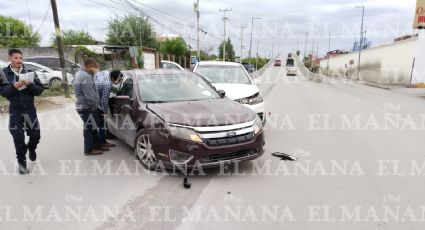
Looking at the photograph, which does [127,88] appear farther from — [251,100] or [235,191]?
[235,191]

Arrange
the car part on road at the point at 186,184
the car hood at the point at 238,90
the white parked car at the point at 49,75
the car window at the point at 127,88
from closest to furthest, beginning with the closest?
1. the car part on road at the point at 186,184
2. the car window at the point at 127,88
3. the car hood at the point at 238,90
4. the white parked car at the point at 49,75

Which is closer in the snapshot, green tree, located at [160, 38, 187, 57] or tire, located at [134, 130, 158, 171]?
tire, located at [134, 130, 158, 171]

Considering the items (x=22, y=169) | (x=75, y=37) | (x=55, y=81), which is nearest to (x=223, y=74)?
(x=22, y=169)

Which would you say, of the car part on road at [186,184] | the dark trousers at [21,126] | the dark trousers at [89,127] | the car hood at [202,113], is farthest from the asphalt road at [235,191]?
the car hood at [202,113]

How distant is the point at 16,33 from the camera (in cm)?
5288

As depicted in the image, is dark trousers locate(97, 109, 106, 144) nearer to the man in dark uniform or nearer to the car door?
the car door

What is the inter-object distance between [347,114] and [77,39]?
52572mm

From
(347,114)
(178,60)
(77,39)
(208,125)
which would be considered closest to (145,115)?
(208,125)

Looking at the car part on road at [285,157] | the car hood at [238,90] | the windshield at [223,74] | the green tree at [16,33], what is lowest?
the car part on road at [285,157]

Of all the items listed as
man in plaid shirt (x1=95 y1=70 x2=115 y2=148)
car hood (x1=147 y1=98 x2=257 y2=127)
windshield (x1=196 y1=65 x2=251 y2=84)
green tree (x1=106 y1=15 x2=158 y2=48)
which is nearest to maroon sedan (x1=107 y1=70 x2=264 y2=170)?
car hood (x1=147 y1=98 x2=257 y2=127)

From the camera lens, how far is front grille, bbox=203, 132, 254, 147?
480 centimetres

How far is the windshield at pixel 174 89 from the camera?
5.78 metres

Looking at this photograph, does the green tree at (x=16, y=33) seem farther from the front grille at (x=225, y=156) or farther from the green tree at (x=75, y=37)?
the front grille at (x=225, y=156)

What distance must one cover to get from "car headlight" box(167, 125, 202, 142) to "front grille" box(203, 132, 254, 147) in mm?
131
